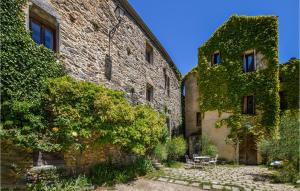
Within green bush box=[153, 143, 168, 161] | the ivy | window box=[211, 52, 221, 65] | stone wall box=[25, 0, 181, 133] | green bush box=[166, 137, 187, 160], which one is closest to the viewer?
the ivy

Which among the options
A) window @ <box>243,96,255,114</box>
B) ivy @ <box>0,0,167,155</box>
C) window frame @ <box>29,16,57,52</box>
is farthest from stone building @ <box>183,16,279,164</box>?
A: window frame @ <box>29,16,57,52</box>

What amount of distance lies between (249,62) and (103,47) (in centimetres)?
1030

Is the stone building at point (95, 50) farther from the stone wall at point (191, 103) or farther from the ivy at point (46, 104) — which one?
the stone wall at point (191, 103)

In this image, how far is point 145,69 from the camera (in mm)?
13000

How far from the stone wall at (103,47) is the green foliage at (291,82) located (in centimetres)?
843

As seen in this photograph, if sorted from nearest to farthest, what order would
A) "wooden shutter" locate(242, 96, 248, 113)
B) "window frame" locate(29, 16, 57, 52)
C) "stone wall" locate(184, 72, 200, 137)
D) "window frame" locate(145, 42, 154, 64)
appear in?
1. "window frame" locate(29, 16, 57, 52)
2. "window frame" locate(145, 42, 154, 64)
3. "wooden shutter" locate(242, 96, 248, 113)
4. "stone wall" locate(184, 72, 200, 137)

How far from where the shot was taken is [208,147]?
45.8 feet

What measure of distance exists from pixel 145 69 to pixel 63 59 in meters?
6.66

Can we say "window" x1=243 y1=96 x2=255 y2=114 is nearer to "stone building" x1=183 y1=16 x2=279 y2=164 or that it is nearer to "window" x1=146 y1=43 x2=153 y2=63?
"stone building" x1=183 y1=16 x2=279 y2=164

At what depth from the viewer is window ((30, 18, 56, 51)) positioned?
6.22 metres

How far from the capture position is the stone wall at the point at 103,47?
7133 mm

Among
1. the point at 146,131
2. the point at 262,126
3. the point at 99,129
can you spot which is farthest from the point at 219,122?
the point at 99,129

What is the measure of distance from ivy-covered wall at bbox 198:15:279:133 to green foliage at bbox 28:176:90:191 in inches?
443

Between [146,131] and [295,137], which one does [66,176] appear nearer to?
[146,131]
